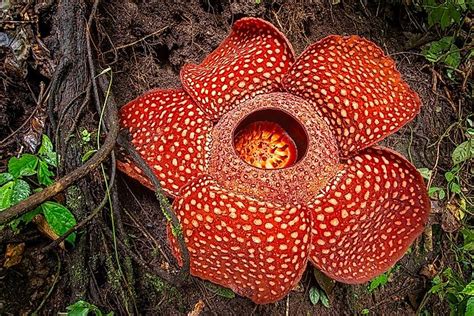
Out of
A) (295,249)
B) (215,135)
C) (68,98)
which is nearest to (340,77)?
(215,135)

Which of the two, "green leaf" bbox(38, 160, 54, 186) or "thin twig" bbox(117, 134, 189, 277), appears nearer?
"thin twig" bbox(117, 134, 189, 277)

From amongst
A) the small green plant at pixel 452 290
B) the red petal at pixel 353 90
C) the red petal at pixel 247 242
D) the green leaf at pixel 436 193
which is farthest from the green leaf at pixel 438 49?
the red petal at pixel 247 242

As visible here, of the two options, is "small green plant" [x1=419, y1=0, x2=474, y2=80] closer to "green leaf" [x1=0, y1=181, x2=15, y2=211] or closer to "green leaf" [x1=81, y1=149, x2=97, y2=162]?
"green leaf" [x1=81, y1=149, x2=97, y2=162]

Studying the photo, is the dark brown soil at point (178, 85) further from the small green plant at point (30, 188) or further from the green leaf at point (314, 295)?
the small green plant at point (30, 188)

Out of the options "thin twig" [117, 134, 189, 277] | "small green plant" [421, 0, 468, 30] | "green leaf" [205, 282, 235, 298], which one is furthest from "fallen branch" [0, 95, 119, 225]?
"small green plant" [421, 0, 468, 30]

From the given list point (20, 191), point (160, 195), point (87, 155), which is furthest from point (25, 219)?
point (160, 195)

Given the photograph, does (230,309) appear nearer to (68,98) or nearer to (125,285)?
(125,285)
